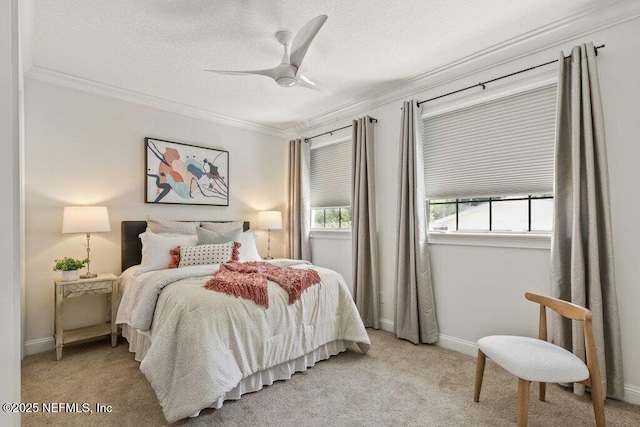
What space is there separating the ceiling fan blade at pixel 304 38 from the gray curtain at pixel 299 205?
7.50 feet

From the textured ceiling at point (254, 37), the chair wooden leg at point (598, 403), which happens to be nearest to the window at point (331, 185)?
the textured ceiling at point (254, 37)

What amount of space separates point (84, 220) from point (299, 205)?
2.51 m

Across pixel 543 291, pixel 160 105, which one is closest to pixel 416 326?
pixel 543 291

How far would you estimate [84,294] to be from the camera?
2904mm

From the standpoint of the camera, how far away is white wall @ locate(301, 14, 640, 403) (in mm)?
2146

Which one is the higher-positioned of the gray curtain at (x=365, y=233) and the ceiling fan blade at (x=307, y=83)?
the ceiling fan blade at (x=307, y=83)

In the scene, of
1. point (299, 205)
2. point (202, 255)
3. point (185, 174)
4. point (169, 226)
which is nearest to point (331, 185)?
point (299, 205)

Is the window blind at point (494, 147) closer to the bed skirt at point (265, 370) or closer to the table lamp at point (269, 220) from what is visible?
the bed skirt at point (265, 370)

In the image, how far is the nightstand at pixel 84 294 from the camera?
9.14 ft

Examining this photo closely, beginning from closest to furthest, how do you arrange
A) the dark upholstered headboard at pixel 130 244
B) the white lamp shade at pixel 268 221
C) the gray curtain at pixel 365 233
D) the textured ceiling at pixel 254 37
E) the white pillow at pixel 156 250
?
1. the textured ceiling at pixel 254 37
2. the white pillow at pixel 156 250
3. the dark upholstered headboard at pixel 130 244
4. the gray curtain at pixel 365 233
5. the white lamp shade at pixel 268 221

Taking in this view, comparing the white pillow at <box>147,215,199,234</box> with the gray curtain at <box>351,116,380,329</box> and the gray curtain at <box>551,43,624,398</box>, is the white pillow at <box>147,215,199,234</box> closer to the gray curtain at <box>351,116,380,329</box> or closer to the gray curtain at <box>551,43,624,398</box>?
the gray curtain at <box>351,116,380,329</box>

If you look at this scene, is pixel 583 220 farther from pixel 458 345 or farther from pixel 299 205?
pixel 299 205

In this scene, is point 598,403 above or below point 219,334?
below

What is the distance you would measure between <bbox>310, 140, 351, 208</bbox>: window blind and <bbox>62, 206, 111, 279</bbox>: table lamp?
2547 mm
